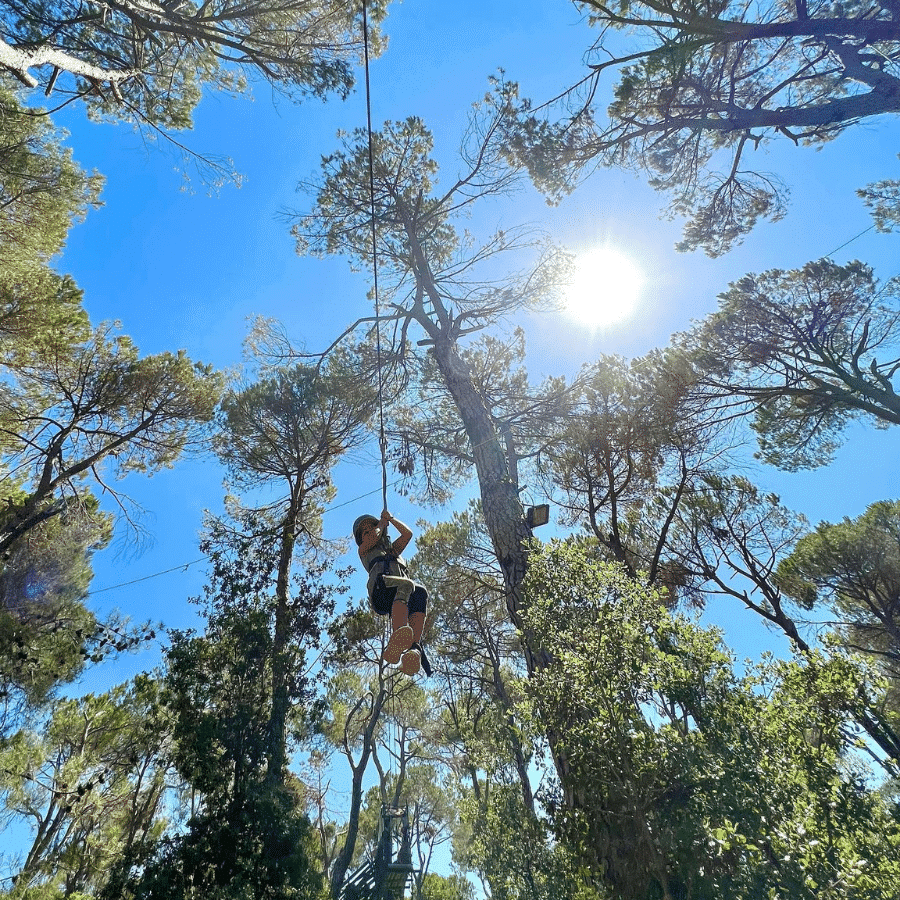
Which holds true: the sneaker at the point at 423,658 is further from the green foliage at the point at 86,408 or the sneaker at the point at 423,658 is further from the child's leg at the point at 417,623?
the green foliage at the point at 86,408

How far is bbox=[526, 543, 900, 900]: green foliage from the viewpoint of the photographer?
204 cm

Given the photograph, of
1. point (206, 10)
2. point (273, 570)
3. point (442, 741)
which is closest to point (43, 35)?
point (206, 10)

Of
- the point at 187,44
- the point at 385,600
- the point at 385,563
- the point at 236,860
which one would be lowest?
the point at 236,860

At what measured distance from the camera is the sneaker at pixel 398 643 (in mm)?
4227

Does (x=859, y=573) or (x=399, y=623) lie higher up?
(x=859, y=573)

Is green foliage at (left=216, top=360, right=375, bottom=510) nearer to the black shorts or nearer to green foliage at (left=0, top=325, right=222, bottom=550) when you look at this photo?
green foliage at (left=0, top=325, right=222, bottom=550)

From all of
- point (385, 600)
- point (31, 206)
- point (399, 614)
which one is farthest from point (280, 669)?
point (31, 206)

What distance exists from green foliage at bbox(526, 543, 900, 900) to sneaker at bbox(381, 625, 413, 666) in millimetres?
1226

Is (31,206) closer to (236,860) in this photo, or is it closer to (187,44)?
(187,44)

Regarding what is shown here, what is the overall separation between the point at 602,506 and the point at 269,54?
24.8ft

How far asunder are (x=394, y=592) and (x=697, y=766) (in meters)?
2.66

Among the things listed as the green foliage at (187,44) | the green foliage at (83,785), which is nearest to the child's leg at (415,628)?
the green foliage at (83,785)

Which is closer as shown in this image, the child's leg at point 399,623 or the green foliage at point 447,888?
the child's leg at point 399,623

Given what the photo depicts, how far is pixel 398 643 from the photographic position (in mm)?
4234
